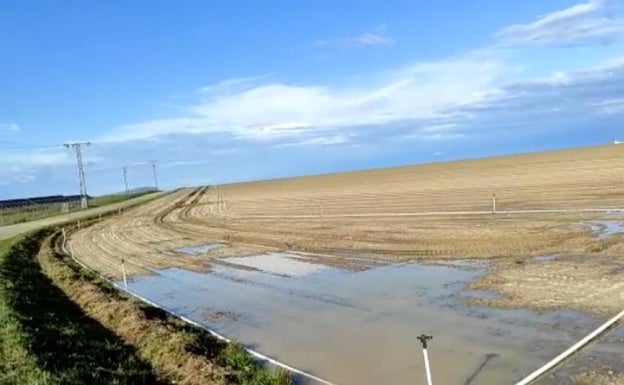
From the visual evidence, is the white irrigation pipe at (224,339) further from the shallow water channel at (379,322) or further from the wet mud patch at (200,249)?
the wet mud patch at (200,249)

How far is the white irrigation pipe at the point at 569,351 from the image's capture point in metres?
8.66

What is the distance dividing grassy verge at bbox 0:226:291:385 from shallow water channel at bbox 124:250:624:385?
0.95m

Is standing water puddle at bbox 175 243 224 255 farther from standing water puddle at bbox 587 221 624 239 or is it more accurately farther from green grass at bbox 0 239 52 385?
standing water puddle at bbox 587 221 624 239

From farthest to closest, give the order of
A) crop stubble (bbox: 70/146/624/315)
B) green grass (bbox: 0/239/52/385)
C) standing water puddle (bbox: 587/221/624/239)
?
standing water puddle (bbox: 587/221/624/239), crop stubble (bbox: 70/146/624/315), green grass (bbox: 0/239/52/385)

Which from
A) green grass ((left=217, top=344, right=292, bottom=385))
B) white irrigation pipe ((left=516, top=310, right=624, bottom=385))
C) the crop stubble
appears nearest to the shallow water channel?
white irrigation pipe ((left=516, top=310, right=624, bottom=385))

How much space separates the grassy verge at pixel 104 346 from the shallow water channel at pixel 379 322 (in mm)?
947

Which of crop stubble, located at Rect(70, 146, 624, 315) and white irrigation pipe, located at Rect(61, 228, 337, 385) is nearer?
white irrigation pipe, located at Rect(61, 228, 337, 385)

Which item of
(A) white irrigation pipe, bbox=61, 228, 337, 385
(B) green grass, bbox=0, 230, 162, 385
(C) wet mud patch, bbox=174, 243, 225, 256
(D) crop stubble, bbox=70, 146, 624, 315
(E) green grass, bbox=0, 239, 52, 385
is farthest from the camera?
(C) wet mud patch, bbox=174, 243, 225, 256

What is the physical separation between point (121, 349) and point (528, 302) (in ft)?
25.5

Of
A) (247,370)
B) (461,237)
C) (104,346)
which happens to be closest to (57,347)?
(104,346)

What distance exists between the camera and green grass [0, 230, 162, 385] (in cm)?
988

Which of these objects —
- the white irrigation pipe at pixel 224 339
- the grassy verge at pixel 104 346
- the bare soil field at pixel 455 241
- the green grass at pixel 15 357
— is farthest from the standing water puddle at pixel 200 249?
the green grass at pixel 15 357

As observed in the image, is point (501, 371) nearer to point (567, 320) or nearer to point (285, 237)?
point (567, 320)

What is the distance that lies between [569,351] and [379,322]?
407 cm
